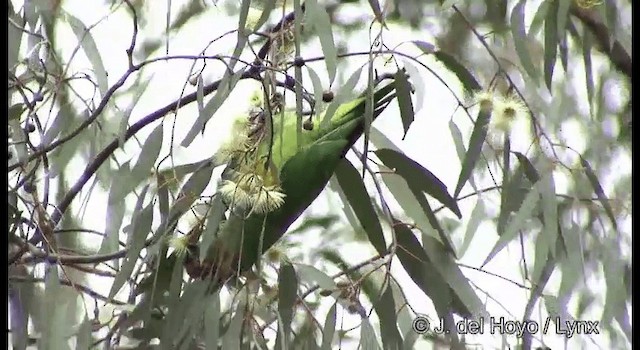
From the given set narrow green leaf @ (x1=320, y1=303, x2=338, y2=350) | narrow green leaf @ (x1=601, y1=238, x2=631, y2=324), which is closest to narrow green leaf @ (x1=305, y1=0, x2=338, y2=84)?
narrow green leaf @ (x1=320, y1=303, x2=338, y2=350)

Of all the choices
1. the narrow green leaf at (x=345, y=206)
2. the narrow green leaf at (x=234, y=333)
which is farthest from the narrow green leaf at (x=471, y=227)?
the narrow green leaf at (x=234, y=333)

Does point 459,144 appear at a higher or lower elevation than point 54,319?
higher

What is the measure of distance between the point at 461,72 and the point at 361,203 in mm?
168

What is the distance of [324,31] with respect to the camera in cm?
65

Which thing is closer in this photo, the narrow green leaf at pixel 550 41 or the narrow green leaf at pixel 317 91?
the narrow green leaf at pixel 317 91

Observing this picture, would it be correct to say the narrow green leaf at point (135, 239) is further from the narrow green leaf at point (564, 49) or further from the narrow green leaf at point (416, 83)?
the narrow green leaf at point (564, 49)

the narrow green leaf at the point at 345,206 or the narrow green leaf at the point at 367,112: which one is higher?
the narrow green leaf at the point at 367,112

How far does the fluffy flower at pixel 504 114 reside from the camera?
0.72 metres

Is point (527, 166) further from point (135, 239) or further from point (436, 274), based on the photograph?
point (135, 239)

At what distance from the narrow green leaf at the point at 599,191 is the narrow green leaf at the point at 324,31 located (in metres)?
0.29

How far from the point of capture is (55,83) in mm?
684

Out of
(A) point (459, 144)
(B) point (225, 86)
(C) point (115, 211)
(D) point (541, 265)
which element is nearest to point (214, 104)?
(B) point (225, 86)

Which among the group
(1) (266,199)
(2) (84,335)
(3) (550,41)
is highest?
(3) (550,41)

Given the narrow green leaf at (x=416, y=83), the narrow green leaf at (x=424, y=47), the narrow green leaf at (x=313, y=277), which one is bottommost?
the narrow green leaf at (x=313, y=277)
